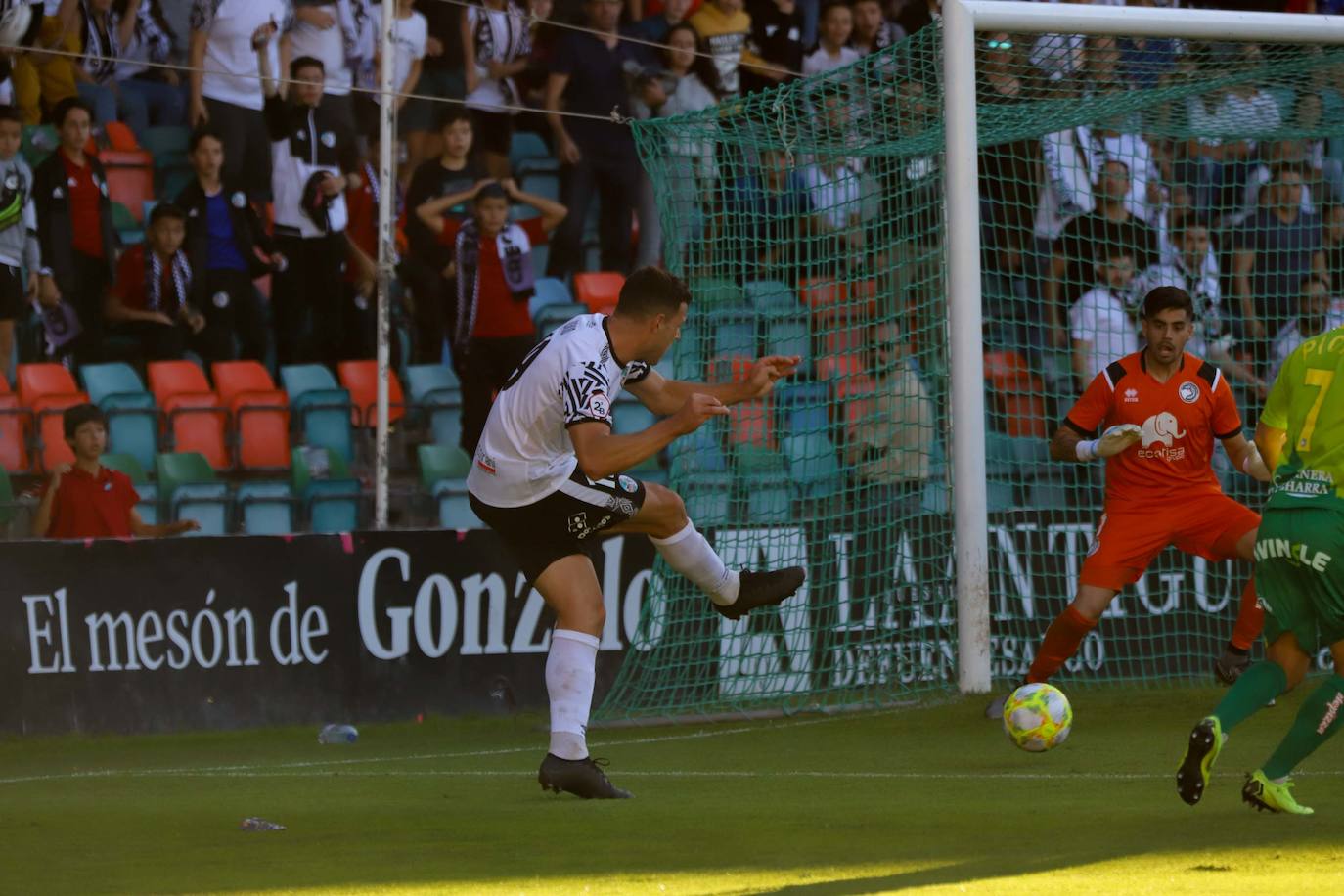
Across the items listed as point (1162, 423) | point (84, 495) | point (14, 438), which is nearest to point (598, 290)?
point (14, 438)

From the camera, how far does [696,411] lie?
6.13 metres

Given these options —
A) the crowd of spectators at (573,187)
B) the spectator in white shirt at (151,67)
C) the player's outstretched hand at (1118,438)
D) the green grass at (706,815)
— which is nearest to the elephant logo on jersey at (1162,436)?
the player's outstretched hand at (1118,438)

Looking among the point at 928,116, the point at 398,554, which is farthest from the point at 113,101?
the point at 928,116

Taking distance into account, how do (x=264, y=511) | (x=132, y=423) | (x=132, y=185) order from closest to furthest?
(x=264, y=511) < (x=132, y=423) < (x=132, y=185)

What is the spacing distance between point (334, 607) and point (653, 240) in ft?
15.1

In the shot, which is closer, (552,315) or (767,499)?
(767,499)

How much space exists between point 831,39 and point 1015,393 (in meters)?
4.60

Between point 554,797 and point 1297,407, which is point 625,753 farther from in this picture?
point 1297,407

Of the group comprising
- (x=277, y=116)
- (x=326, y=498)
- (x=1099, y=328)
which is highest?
(x=277, y=116)

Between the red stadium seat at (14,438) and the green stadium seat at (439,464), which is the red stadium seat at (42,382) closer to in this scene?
the red stadium seat at (14,438)

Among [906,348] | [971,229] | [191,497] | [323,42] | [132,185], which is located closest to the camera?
[971,229]

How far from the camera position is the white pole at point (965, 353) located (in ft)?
31.2

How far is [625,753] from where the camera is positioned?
29.1ft

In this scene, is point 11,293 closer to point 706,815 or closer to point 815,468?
point 815,468
